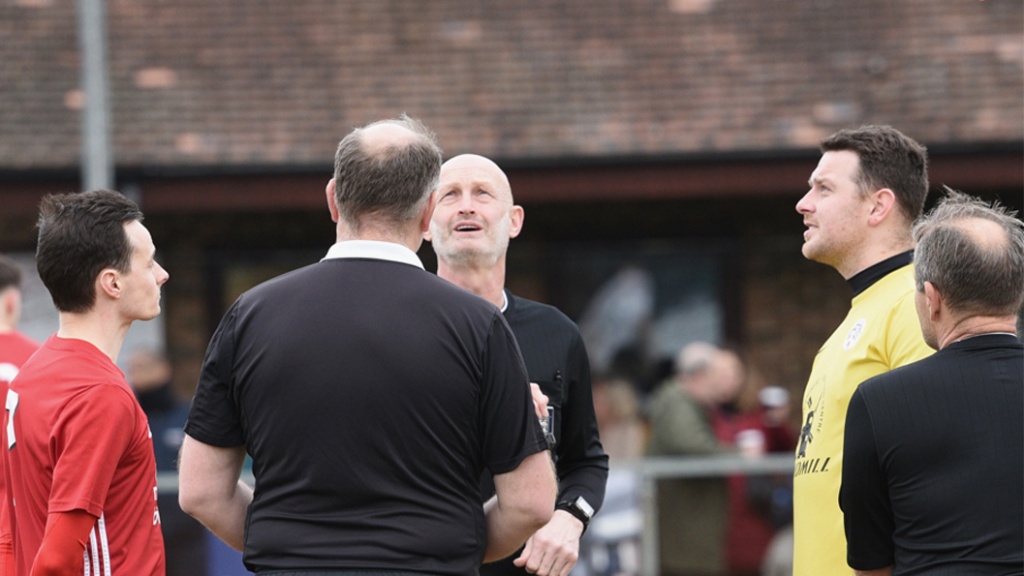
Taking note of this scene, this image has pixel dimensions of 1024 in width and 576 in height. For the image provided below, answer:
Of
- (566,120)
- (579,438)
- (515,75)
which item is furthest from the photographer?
(515,75)

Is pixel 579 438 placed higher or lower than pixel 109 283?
lower

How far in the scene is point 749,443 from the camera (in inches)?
344

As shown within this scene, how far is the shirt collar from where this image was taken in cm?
289

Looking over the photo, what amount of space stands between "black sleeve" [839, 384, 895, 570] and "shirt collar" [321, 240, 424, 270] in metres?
1.09

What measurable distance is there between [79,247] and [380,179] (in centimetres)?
97

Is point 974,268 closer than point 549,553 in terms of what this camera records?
Yes

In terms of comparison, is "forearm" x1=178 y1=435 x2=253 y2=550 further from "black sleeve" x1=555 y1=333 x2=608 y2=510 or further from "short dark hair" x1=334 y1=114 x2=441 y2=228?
"black sleeve" x1=555 y1=333 x2=608 y2=510

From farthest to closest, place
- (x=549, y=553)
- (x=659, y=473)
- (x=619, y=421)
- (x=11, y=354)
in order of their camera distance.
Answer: (x=619, y=421), (x=659, y=473), (x=11, y=354), (x=549, y=553)

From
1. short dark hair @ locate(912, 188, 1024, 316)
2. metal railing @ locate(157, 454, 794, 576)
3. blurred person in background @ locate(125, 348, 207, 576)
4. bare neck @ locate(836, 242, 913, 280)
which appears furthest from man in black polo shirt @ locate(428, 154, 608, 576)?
metal railing @ locate(157, 454, 794, 576)

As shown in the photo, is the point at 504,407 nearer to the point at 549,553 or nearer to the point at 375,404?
the point at 375,404

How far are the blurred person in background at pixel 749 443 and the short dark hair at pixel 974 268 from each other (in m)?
5.01

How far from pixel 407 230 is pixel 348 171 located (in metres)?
0.19

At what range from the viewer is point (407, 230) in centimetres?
295

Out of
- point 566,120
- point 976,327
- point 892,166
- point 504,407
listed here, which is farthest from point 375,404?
point 566,120
